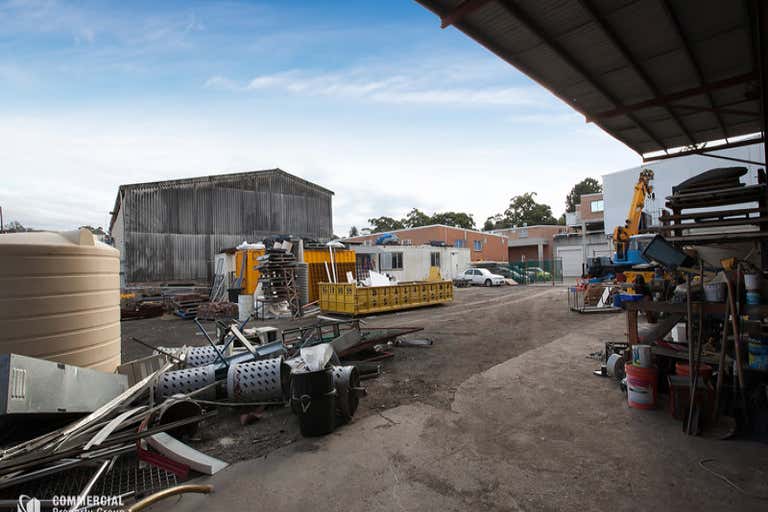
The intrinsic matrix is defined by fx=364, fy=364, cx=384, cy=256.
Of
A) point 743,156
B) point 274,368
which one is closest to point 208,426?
point 274,368

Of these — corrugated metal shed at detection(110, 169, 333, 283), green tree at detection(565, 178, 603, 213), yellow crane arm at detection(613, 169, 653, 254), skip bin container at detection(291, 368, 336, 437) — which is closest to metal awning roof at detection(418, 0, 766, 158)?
skip bin container at detection(291, 368, 336, 437)

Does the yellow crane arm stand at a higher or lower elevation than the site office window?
higher

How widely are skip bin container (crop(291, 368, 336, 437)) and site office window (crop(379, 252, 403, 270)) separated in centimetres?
1914

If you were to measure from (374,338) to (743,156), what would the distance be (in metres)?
31.1

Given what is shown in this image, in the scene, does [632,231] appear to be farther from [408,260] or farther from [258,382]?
[258,382]

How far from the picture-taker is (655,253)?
5.08 meters

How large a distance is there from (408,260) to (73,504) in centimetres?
2301

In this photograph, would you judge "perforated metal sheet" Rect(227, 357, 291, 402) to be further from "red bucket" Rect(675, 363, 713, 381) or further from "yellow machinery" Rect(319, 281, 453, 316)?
"yellow machinery" Rect(319, 281, 453, 316)

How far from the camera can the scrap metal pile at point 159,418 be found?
3.09 metres

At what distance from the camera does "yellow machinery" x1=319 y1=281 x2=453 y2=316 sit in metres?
13.9

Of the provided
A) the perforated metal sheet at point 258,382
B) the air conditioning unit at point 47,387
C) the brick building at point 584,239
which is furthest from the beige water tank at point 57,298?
the brick building at point 584,239

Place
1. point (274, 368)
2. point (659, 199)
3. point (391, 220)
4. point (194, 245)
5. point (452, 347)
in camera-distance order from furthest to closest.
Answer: point (391, 220)
point (659, 199)
point (194, 245)
point (452, 347)
point (274, 368)

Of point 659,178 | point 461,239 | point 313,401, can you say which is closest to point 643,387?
point 313,401

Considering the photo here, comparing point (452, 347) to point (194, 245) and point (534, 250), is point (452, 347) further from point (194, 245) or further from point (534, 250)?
point (534, 250)
